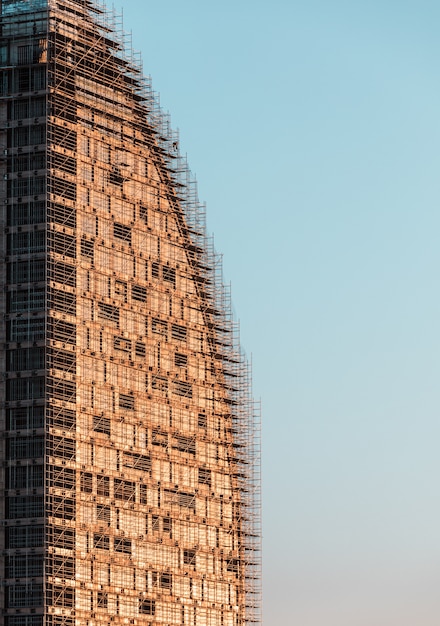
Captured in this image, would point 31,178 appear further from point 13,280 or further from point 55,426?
point 55,426

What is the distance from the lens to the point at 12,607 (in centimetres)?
19112

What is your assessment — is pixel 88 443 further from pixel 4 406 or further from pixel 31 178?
pixel 31 178

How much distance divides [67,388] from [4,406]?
6.47 m

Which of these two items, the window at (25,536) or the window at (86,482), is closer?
the window at (25,536)

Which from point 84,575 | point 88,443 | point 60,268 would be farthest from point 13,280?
point 84,575

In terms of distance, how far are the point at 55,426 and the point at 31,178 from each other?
25157mm

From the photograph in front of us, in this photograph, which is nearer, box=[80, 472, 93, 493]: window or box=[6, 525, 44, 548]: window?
box=[6, 525, 44, 548]: window

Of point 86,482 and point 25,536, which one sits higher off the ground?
point 86,482

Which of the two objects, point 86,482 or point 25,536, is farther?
point 86,482

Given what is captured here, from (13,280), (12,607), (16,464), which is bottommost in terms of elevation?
(12,607)

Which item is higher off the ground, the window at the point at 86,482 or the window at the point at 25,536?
the window at the point at 86,482

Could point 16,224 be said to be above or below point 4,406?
above

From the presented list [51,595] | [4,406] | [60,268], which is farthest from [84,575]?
[60,268]

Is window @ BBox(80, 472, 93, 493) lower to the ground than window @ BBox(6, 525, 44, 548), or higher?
higher
